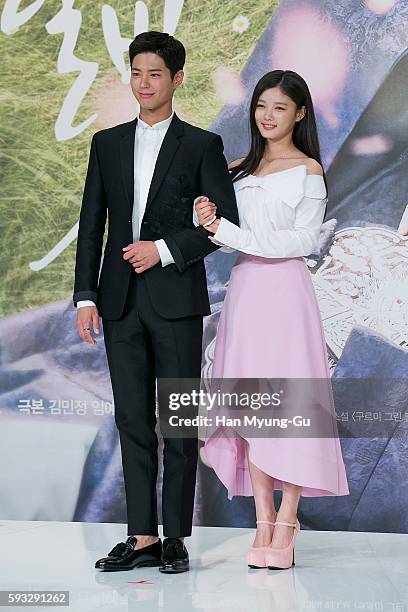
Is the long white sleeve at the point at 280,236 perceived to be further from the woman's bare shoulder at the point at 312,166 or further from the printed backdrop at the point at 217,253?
the printed backdrop at the point at 217,253

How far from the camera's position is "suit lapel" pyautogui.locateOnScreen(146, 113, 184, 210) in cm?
308

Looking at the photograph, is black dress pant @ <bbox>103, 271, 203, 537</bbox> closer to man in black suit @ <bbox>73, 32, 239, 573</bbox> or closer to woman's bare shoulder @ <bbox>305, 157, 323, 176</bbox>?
man in black suit @ <bbox>73, 32, 239, 573</bbox>

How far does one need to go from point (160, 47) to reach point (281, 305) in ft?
2.65

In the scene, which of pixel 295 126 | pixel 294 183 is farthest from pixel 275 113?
pixel 294 183

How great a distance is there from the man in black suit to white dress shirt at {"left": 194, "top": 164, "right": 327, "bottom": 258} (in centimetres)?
10

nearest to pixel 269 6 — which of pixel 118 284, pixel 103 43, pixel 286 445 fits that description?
pixel 103 43

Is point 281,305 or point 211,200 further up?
point 211,200

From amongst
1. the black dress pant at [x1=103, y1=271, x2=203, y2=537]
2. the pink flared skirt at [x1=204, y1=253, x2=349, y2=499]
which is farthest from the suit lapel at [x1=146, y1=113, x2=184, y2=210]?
the pink flared skirt at [x1=204, y1=253, x2=349, y2=499]

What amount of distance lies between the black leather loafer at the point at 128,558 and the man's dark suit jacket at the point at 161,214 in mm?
650

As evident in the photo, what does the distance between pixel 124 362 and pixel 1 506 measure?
1.32 metres

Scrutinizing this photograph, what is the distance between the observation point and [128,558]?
Result: 121 inches

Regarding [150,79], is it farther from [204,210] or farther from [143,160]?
[204,210]

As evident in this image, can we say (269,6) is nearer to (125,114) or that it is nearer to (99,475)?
(125,114)

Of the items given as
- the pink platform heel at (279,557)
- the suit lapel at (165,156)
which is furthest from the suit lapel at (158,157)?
the pink platform heel at (279,557)
